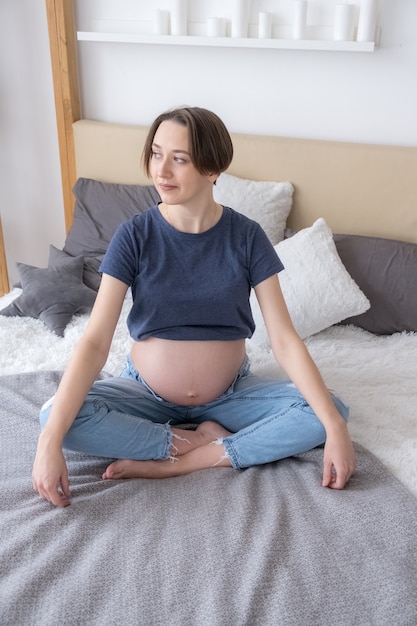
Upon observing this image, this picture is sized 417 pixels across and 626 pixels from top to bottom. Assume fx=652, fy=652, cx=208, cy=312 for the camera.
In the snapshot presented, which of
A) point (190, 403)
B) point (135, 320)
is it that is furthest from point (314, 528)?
point (135, 320)

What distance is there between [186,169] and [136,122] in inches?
51.6

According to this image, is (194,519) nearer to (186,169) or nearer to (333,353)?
(186,169)

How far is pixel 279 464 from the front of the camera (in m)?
1.39

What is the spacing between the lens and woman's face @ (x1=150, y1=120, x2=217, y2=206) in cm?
130

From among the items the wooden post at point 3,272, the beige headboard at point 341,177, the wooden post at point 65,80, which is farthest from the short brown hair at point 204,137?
A: the wooden post at point 3,272

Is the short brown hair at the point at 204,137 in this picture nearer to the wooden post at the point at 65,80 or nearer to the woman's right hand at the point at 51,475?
the woman's right hand at the point at 51,475

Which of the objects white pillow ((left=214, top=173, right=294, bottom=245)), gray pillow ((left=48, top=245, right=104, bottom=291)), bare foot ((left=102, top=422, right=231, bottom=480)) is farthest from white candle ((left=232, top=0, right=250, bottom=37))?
bare foot ((left=102, top=422, right=231, bottom=480))

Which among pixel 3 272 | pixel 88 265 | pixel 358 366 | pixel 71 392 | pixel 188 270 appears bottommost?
pixel 3 272

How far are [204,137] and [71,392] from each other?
57 centimetres

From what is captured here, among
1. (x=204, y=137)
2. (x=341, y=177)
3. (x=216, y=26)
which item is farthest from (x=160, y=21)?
(x=204, y=137)

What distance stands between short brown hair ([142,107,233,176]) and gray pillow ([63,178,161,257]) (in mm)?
1009

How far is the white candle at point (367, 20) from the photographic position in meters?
2.01

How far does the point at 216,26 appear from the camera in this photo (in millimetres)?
2178

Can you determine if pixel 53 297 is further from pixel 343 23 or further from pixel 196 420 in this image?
pixel 343 23
